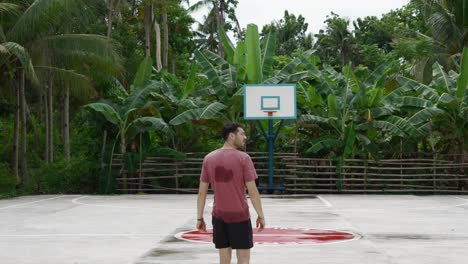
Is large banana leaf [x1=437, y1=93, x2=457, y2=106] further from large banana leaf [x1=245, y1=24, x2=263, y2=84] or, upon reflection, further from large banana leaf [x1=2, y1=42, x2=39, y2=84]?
large banana leaf [x1=2, y1=42, x2=39, y2=84]

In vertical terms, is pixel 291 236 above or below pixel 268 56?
below

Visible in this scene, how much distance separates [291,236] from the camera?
38.9 feet

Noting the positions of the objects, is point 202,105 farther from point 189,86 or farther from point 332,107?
point 332,107

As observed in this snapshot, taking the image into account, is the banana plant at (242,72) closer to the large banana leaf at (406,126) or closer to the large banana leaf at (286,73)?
the large banana leaf at (286,73)

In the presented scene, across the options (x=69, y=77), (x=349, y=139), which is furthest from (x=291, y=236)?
(x=69, y=77)

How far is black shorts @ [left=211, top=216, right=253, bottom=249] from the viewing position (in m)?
6.79

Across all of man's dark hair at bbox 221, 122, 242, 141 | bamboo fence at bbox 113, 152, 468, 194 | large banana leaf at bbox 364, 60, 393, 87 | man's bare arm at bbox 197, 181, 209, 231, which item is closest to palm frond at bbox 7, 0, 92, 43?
bamboo fence at bbox 113, 152, 468, 194

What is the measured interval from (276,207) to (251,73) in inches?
280

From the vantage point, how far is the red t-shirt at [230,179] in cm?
673

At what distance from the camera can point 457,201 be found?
2072cm

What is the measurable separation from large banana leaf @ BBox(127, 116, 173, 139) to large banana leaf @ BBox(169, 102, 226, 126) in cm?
27

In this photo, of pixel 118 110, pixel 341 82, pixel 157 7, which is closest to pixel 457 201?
pixel 341 82

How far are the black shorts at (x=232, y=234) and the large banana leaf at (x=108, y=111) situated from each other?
16653 mm

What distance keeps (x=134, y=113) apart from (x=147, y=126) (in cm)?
80
